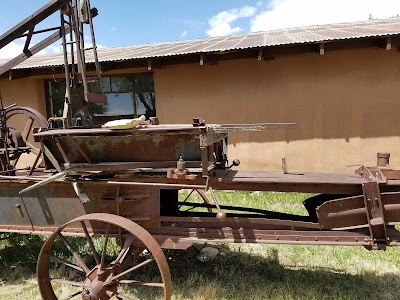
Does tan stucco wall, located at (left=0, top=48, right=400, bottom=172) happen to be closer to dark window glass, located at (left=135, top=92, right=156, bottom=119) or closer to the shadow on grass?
dark window glass, located at (left=135, top=92, right=156, bottom=119)

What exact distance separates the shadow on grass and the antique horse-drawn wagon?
2.66 feet

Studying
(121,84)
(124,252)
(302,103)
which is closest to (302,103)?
(302,103)

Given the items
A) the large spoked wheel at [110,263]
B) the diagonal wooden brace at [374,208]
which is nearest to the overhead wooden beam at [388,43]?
the diagonal wooden brace at [374,208]

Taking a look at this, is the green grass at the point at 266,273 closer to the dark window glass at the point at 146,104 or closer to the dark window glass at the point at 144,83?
the dark window glass at the point at 146,104

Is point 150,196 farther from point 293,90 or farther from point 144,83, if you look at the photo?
point 144,83

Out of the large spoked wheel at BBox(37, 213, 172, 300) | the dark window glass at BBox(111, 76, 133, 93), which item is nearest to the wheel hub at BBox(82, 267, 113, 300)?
the large spoked wheel at BBox(37, 213, 172, 300)

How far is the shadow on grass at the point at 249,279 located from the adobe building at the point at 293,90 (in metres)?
3.05

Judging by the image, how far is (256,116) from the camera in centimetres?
717

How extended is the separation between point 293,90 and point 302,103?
0.32 meters

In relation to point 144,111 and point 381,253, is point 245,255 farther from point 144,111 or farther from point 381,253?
point 144,111

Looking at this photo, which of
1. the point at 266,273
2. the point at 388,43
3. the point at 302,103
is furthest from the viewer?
the point at 302,103

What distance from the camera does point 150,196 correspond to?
10.3 feet

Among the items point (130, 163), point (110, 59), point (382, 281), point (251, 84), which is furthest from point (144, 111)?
point (382, 281)

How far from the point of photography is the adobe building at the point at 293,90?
644 cm
